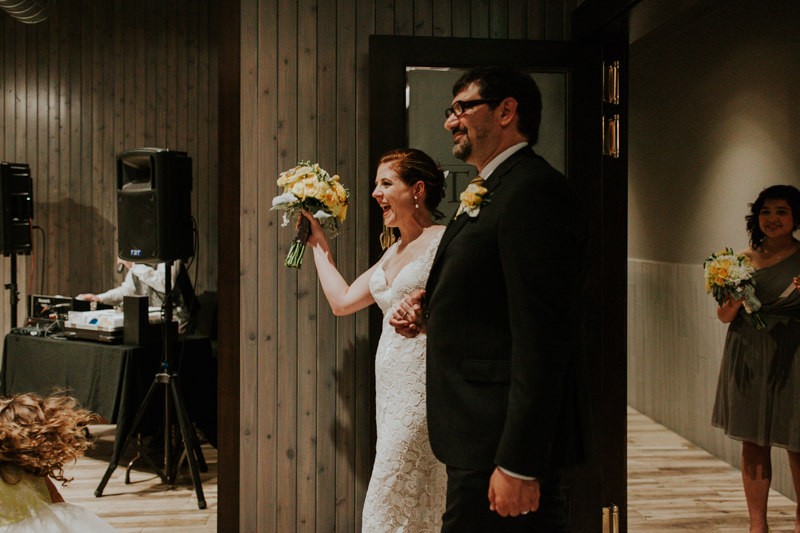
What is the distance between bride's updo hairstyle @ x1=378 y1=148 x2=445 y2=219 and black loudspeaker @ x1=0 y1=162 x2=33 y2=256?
3970mm

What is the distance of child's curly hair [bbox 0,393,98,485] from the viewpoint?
197cm

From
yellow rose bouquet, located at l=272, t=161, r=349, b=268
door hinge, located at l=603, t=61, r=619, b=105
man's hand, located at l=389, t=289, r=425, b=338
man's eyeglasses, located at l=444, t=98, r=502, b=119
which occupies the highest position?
door hinge, located at l=603, t=61, r=619, b=105

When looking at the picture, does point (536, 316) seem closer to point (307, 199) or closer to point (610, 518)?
point (307, 199)

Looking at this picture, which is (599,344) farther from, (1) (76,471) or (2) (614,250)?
(1) (76,471)

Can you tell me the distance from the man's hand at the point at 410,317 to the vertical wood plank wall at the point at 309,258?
1250 mm

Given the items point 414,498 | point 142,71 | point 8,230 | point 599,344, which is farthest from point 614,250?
point 142,71

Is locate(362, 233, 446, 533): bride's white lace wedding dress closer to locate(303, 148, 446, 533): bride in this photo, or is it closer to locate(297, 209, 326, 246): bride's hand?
locate(303, 148, 446, 533): bride

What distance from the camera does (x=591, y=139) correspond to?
334cm

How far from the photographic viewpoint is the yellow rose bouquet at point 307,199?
3117mm

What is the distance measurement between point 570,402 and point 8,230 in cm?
517

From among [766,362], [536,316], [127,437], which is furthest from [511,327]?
[127,437]

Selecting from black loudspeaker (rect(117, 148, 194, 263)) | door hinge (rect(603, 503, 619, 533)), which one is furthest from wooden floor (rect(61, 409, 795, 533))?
black loudspeaker (rect(117, 148, 194, 263))

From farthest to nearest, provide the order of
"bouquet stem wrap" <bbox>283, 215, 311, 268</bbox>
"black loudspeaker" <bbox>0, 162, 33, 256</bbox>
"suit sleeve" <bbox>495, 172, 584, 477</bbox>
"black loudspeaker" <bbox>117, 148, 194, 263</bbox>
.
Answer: "black loudspeaker" <bbox>0, 162, 33, 256</bbox> → "black loudspeaker" <bbox>117, 148, 194, 263</bbox> → "bouquet stem wrap" <bbox>283, 215, 311, 268</bbox> → "suit sleeve" <bbox>495, 172, 584, 477</bbox>

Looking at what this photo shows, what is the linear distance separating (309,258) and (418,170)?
812 mm
